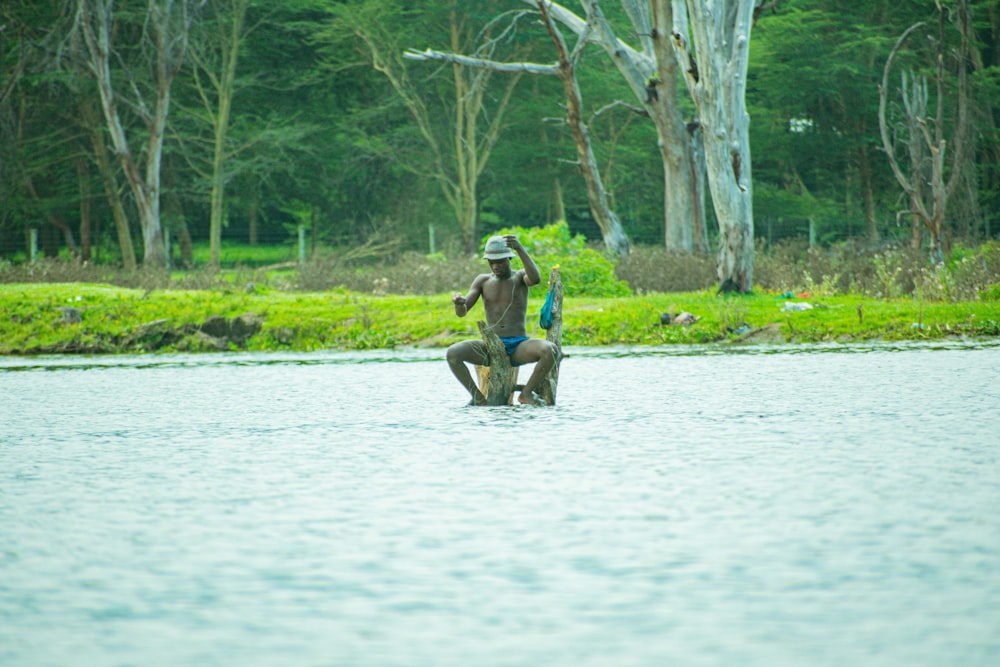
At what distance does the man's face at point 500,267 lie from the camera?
36.9 ft

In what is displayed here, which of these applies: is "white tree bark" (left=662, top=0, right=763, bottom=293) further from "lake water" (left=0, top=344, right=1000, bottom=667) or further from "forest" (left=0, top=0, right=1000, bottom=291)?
"forest" (left=0, top=0, right=1000, bottom=291)

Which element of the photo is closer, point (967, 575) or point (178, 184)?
point (967, 575)

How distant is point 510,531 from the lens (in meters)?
6.32

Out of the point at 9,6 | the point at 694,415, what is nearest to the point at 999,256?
the point at 694,415

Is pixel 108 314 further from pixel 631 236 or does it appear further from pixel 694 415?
pixel 631 236

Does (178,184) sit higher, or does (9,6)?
(9,6)

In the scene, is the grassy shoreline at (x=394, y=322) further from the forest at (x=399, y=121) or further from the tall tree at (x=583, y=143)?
the forest at (x=399, y=121)

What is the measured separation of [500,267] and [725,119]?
12.2 m

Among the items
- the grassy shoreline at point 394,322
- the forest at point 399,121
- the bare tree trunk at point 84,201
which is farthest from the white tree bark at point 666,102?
the bare tree trunk at point 84,201

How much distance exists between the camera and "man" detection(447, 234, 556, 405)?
11188mm

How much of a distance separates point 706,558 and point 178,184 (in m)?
39.9

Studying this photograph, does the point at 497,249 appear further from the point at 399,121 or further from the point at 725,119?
the point at 399,121

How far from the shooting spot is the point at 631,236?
4772cm

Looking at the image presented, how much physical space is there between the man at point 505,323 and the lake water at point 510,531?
0.46 m
